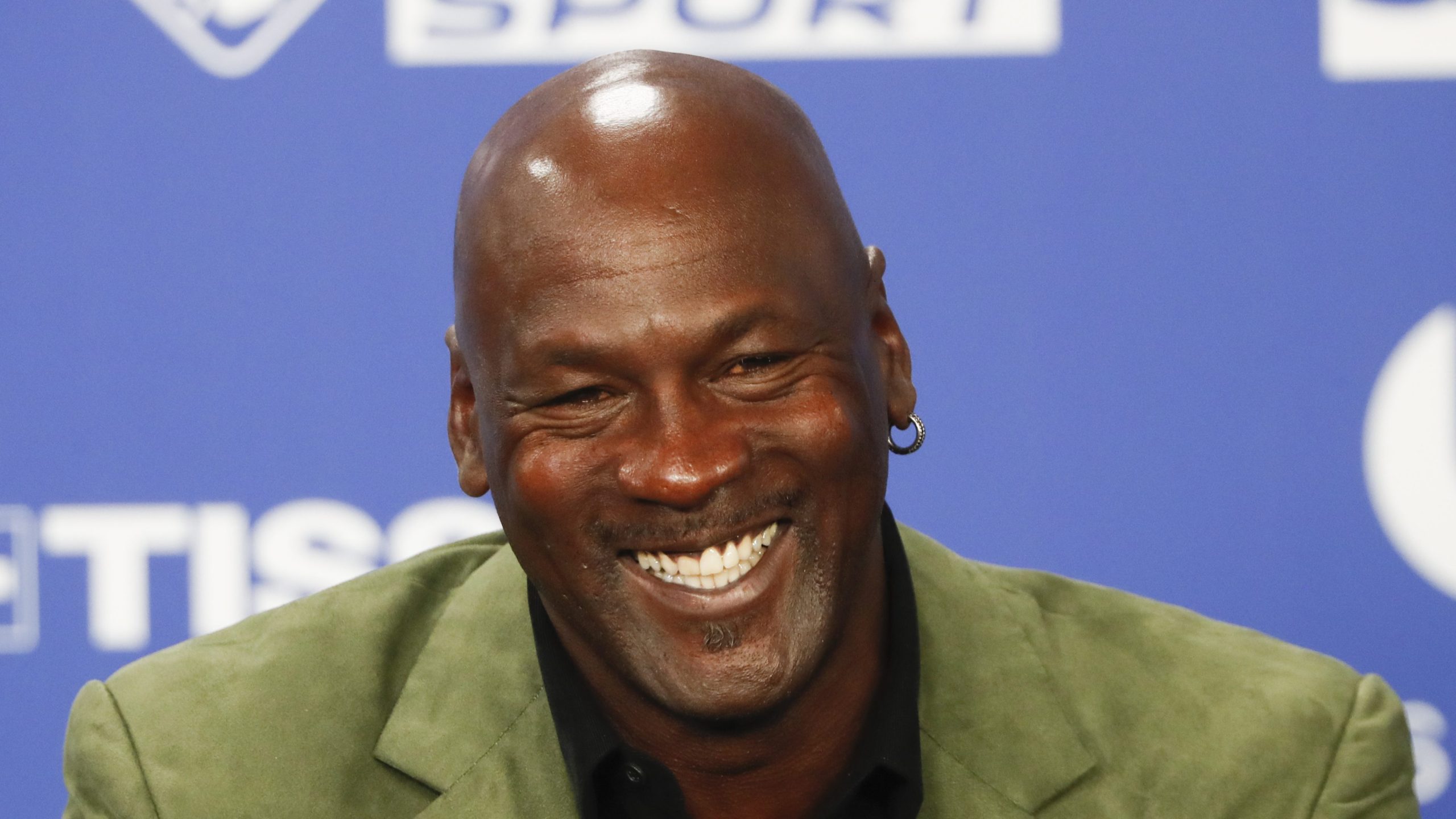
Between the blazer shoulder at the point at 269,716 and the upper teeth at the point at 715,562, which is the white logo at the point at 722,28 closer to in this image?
the blazer shoulder at the point at 269,716

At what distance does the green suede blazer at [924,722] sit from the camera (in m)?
1.71

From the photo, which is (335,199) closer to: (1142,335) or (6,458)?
(6,458)

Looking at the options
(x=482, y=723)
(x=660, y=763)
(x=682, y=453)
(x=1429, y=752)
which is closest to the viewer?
(x=682, y=453)

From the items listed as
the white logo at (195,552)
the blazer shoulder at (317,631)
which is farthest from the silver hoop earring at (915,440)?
the white logo at (195,552)

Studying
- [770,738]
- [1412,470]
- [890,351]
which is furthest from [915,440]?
[1412,470]

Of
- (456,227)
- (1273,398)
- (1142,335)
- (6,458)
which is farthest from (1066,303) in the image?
(6,458)

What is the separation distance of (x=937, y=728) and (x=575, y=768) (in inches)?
14.9

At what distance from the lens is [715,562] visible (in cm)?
154

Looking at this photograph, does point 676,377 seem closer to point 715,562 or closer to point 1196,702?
point 715,562

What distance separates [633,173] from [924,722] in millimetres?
655

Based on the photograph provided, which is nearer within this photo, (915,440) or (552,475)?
(552,475)

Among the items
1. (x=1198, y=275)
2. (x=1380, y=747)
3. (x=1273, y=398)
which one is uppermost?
(x=1198, y=275)

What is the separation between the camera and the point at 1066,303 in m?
2.43

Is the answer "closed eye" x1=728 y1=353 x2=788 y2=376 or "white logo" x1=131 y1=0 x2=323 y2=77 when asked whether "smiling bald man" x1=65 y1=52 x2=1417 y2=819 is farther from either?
"white logo" x1=131 y1=0 x2=323 y2=77
